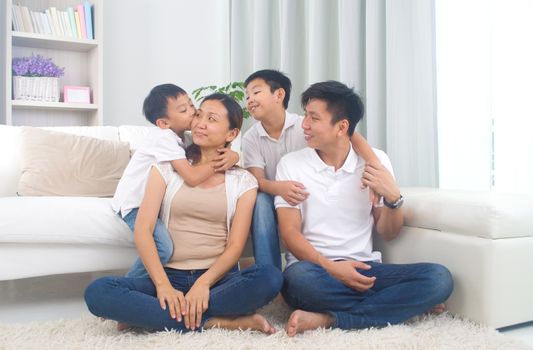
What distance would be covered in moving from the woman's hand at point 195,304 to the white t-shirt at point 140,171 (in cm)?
45

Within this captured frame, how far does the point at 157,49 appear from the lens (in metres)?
4.20

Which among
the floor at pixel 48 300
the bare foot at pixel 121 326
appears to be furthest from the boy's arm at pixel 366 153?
the bare foot at pixel 121 326

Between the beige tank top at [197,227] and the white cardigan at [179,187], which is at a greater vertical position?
the white cardigan at [179,187]

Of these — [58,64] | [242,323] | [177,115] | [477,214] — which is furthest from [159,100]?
[58,64]

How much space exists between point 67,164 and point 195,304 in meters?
1.05

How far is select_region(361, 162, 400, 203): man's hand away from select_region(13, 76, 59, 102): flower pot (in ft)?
8.87

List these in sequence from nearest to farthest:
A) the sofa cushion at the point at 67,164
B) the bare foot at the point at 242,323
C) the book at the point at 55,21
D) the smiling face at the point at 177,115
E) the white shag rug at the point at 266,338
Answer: the white shag rug at the point at 266,338 < the bare foot at the point at 242,323 < the smiling face at the point at 177,115 < the sofa cushion at the point at 67,164 < the book at the point at 55,21

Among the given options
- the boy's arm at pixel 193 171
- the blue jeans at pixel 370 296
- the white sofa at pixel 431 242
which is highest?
→ the boy's arm at pixel 193 171

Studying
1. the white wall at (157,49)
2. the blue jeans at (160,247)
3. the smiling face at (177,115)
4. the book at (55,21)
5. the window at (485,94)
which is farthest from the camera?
the white wall at (157,49)

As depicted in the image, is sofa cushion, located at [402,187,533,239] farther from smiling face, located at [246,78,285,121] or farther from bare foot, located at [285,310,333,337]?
smiling face, located at [246,78,285,121]

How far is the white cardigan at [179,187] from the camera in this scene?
1.69 metres

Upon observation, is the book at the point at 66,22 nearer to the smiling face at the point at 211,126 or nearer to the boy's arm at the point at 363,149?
the smiling face at the point at 211,126

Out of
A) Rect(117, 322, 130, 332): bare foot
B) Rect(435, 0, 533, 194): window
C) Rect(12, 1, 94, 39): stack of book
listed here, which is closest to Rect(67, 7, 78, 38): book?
Rect(12, 1, 94, 39): stack of book

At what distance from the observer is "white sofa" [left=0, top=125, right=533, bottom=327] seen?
156cm
